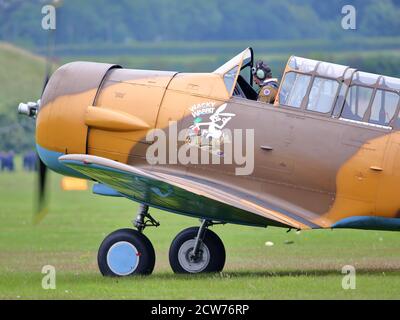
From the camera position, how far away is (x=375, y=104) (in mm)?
12836

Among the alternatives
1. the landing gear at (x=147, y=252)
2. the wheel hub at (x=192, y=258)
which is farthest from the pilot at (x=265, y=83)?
the wheel hub at (x=192, y=258)

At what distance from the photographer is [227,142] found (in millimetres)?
12961

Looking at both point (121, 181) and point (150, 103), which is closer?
point (121, 181)

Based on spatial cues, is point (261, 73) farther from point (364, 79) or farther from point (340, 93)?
point (364, 79)

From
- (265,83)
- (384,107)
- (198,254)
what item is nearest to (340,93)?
(384,107)

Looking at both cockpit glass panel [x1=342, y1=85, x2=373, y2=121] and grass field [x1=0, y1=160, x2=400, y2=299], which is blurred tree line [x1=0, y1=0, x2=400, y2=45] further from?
cockpit glass panel [x1=342, y1=85, x2=373, y2=121]

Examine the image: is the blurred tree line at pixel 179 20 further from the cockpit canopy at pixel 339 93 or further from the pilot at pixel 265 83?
the cockpit canopy at pixel 339 93

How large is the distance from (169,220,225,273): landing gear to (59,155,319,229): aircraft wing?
0.49m

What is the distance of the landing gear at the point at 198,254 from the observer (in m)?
13.5

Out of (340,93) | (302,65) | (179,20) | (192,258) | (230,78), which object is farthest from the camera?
(179,20)

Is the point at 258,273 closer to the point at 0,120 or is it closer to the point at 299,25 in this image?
the point at 0,120

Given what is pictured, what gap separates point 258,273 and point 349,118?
2.35 metres

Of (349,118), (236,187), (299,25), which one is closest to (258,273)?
(236,187)

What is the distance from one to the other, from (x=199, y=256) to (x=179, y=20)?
75.1 m
